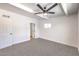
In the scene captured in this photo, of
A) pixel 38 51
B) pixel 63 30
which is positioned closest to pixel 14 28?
pixel 38 51

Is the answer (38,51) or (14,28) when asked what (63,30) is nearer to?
(38,51)

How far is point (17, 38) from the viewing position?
6.03m

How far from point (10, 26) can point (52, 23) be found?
167 inches

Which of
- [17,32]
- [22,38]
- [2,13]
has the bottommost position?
[22,38]

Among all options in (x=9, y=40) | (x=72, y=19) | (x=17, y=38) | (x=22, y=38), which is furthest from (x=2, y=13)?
(x=72, y=19)

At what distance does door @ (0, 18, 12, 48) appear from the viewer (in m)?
4.57

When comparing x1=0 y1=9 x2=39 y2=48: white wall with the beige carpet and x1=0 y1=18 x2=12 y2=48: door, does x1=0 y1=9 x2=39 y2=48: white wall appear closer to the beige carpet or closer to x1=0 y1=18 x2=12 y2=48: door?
x1=0 y1=18 x2=12 y2=48: door

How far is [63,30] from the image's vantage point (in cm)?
639

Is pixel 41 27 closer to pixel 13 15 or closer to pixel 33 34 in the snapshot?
pixel 33 34

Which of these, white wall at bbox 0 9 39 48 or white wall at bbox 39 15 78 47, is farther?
white wall at bbox 39 15 78 47

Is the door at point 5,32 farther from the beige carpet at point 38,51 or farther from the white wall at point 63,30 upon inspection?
the white wall at point 63,30

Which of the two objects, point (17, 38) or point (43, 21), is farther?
point (43, 21)

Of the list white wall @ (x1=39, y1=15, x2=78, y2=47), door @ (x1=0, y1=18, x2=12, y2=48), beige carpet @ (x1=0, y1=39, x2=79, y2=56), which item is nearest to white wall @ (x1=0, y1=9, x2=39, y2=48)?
door @ (x1=0, y1=18, x2=12, y2=48)

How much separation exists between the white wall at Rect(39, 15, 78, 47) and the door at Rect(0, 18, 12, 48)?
418 cm
